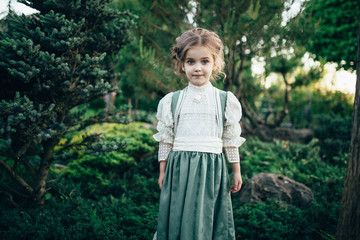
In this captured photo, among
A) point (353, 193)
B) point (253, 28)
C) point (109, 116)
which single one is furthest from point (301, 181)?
point (109, 116)

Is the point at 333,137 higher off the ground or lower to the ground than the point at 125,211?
higher

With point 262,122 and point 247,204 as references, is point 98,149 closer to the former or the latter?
point 247,204

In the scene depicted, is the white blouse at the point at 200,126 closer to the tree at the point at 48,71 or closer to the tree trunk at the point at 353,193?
the tree trunk at the point at 353,193

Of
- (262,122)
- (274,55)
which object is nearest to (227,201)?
(274,55)

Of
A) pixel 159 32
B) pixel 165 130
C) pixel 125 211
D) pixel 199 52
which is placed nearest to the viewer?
pixel 199 52

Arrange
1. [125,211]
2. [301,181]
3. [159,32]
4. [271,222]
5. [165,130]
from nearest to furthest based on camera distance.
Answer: [165,130], [271,222], [125,211], [301,181], [159,32]

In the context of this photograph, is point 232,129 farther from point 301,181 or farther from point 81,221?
point 301,181

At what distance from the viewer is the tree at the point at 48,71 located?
213 centimetres

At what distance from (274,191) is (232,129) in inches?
64.8

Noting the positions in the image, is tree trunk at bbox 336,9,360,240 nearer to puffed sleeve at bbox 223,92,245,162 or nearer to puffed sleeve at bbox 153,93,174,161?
puffed sleeve at bbox 223,92,245,162

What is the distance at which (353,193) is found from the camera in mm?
1647

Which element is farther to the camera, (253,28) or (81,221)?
(253,28)

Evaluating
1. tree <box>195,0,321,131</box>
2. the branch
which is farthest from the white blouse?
tree <box>195,0,321,131</box>

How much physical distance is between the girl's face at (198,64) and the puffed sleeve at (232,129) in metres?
0.28
